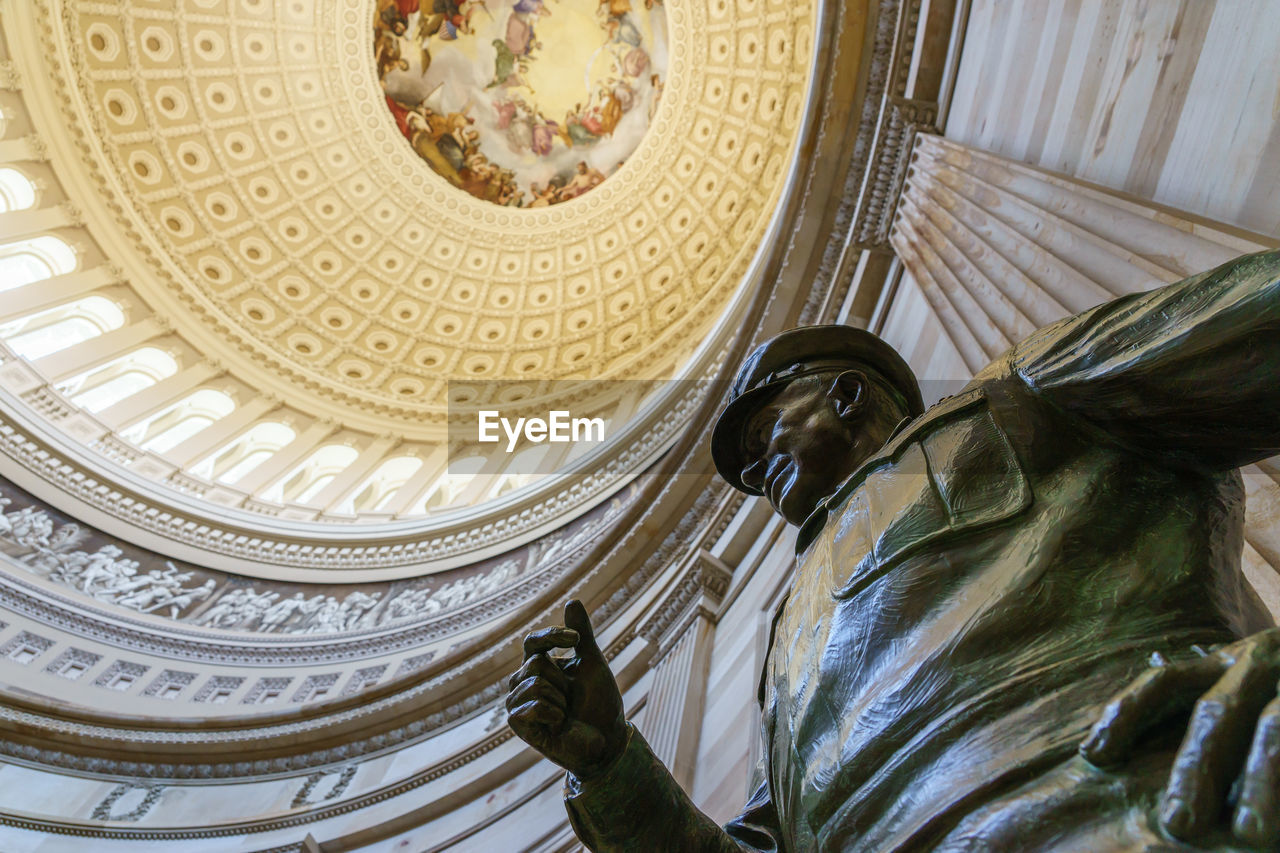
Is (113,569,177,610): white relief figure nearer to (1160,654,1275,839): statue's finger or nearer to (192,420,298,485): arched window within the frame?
(192,420,298,485): arched window

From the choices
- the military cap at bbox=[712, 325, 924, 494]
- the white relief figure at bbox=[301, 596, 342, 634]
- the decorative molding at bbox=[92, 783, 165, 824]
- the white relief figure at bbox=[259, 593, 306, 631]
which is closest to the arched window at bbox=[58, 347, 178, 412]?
the white relief figure at bbox=[259, 593, 306, 631]

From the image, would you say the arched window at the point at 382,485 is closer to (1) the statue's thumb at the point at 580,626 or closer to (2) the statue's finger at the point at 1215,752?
(1) the statue's thumb at the point at 580,626

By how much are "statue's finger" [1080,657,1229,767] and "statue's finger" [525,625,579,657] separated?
2.92ft

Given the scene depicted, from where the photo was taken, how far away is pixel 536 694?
4.44 feet

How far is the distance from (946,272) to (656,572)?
151 inches

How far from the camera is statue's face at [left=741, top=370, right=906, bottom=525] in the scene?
5.91 feet

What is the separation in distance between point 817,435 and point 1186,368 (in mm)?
868

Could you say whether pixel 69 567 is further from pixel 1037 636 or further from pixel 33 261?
→ pixel 1037 636

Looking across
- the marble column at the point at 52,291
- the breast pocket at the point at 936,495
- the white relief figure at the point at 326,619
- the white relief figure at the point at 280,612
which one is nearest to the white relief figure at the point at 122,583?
the white relief figure at the point at 280,612

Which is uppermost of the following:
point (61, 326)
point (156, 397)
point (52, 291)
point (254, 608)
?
point (52, 291)

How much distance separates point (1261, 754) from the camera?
2.14 ft

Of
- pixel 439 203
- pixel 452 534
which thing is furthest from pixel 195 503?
pixel 439 203

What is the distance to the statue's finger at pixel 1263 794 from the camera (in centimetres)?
64

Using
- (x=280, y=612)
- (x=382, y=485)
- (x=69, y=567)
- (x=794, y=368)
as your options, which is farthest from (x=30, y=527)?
(x=794, y=368)
